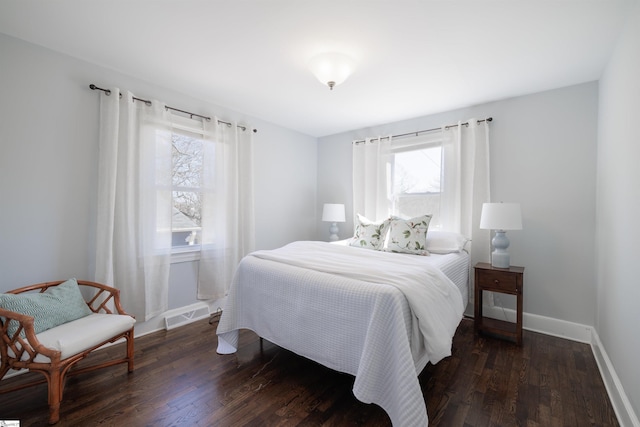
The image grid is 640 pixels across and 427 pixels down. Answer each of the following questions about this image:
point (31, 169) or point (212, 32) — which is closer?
point (212, 32)

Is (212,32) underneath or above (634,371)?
above

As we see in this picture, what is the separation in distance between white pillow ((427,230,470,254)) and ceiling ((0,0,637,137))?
149cm

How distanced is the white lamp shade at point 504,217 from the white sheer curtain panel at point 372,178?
138 cm

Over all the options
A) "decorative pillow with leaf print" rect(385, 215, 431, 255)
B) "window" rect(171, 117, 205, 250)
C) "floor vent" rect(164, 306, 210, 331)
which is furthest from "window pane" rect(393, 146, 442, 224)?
"floor vent" rect(164, 306, 210, 331)

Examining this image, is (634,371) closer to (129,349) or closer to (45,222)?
(129,349)

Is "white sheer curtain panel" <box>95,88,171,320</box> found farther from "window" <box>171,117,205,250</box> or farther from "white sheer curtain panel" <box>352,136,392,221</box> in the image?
"white sheer curtain panel" <box>352,136,392,221</box>

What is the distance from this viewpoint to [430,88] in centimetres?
272

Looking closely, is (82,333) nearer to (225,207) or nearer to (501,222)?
(225,207)

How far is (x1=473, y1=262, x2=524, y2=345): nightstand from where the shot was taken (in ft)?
8.06

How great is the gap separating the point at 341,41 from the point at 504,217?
207cm

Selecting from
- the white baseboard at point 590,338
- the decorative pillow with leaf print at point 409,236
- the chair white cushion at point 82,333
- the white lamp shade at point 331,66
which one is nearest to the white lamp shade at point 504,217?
the decorative pillow with leaf print at point 409,236

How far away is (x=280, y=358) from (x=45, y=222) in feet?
7.05

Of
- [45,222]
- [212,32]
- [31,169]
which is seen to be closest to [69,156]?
[31,169]

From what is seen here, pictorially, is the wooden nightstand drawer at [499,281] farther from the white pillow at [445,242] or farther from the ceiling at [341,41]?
the ceiling at [341,41]
